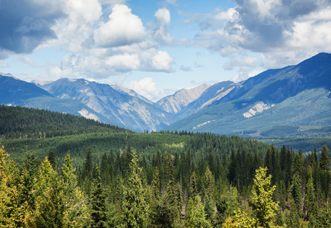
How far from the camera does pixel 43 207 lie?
28875 mm

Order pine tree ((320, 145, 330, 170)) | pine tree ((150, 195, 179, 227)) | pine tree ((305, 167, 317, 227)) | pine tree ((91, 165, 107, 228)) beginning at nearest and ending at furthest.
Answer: pine tree ((150, 195, 179, 227))
pine tree ((91, 165, 107, 228))
pine tree ((305, 167, 317, 227))
pine tree ((320, 145, 330, 170))

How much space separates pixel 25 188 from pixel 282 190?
117 meters

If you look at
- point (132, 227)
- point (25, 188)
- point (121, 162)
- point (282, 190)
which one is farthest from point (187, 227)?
point (121, 162)

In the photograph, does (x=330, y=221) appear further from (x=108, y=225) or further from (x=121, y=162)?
(x=121, y=162)

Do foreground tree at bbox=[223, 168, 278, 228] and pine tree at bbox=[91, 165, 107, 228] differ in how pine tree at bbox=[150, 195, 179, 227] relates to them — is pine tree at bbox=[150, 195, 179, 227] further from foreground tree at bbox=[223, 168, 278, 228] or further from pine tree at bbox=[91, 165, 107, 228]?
foreground tree at bbox=[223, 168, 278, 228]

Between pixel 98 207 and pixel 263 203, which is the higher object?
pixel 263 203

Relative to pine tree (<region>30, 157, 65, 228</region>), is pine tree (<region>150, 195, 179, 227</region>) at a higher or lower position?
lower

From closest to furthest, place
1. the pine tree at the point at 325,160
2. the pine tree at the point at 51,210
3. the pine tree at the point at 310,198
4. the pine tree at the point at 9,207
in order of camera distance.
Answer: the pine tree at the point at 51,210 < the pine tree at the point at 9,207 < the pine tree at the point at 310,198 < the pine tree at the point at 325,160

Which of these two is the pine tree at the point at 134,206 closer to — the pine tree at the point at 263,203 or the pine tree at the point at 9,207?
the pine tree at the point at 9,207

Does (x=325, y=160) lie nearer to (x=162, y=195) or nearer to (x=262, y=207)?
(x=162, y=195)

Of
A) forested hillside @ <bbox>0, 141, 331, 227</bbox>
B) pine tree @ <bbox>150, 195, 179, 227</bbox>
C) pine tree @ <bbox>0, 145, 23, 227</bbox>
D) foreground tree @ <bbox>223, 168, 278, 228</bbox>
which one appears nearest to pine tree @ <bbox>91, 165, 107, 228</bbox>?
forested hillside @ <bbox>0, 141, 331, 227</bbox>

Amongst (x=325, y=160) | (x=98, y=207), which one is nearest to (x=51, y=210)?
(x=98, y=207)

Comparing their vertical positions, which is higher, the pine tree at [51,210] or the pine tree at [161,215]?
the pine tree at [51,210]

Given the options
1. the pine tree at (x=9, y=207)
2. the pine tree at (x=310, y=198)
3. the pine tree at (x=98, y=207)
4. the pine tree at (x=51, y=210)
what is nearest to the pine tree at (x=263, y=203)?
the pine tree at (x=51, y=210)
